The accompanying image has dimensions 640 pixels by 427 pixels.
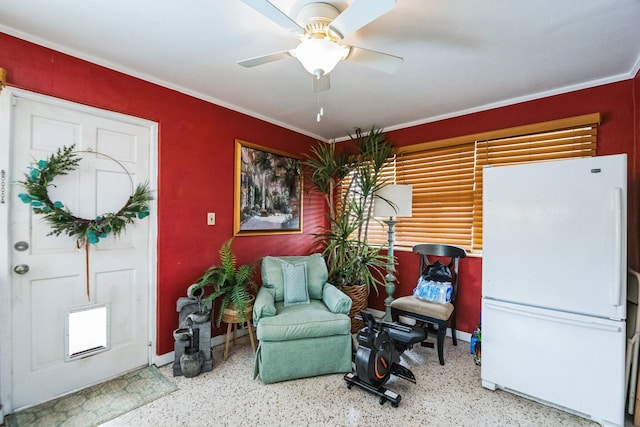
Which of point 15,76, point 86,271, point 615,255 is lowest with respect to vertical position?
point 86,271

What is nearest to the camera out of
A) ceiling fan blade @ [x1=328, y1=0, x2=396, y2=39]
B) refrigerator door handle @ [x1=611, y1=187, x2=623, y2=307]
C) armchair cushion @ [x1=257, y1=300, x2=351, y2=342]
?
ceiling fan blade @ [x1=328, y1=0, x2=396, y2=39]

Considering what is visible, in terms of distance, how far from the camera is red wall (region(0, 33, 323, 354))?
186 centimetres

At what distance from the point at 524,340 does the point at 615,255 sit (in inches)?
30.1

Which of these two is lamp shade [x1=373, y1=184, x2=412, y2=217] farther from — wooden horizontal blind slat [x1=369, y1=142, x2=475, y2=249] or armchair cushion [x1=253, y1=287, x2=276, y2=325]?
armchair cushion [x1=253, y1=287, x2=276, y2=325]

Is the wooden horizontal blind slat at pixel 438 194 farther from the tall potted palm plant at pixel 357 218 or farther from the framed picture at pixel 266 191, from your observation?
the framed picture at pixel 266 191

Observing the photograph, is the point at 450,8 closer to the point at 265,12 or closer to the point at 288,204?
the point at 265,12

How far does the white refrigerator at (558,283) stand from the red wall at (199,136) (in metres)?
0.74

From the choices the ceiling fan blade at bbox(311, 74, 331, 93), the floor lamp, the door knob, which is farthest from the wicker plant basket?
the door knob

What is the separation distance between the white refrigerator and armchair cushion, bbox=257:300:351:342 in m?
1.11

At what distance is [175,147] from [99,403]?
195cm

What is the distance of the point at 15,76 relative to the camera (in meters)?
1.75

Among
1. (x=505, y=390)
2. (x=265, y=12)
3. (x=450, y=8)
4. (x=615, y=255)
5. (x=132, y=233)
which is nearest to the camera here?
(x=265, y=12)

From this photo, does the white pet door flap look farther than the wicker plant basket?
No

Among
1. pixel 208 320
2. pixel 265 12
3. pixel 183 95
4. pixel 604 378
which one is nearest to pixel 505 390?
pixel 604 378
